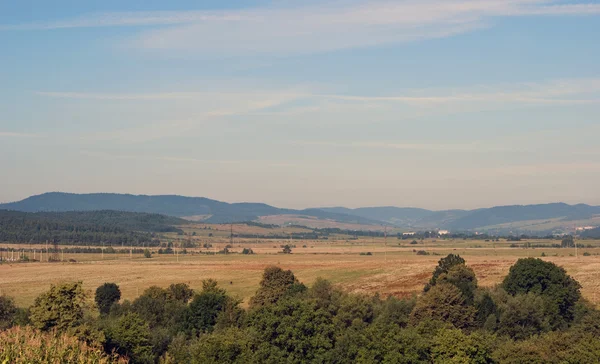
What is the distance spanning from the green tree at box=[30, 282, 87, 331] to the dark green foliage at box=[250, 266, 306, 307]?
34446 mm

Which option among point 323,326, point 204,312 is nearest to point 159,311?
point 204,312

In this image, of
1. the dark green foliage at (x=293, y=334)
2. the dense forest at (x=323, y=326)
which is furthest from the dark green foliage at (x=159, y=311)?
the dark green foliage at (x=293, y=334)

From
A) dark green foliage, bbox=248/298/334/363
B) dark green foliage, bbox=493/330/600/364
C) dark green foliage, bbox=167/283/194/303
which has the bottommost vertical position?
dark green foliage, bbox=493/330/600/364

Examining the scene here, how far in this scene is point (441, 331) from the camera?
69.1 m

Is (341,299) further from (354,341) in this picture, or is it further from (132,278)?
(132,278)

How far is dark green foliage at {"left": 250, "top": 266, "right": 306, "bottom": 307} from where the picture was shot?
102250 mm

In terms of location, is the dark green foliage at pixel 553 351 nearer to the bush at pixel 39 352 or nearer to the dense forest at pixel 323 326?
the dense forest at pixel 323 326

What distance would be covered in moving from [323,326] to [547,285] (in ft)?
131

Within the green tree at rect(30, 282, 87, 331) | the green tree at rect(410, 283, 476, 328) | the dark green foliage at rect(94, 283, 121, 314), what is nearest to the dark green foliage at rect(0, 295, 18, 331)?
the dark green foliage at rect(94, 283, 121, 314)

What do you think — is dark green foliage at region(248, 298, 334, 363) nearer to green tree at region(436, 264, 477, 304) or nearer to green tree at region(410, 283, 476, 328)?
green tree at region(410, 283, 476, 328)

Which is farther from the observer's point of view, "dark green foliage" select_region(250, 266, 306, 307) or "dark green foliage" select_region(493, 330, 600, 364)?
"dark green foliage" select_region(250, 266, 306, 307)

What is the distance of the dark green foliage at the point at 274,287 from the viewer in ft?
335

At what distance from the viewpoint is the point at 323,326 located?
Answer: 73312 millimetres

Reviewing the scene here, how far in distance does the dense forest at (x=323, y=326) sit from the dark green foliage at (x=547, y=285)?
150 millimetres
